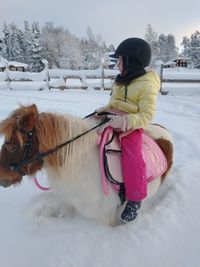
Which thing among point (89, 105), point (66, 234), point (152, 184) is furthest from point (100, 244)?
point (89, 105)

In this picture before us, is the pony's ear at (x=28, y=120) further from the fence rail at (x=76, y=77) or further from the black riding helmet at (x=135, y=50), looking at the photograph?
the fence rail at (x=76, y=77)

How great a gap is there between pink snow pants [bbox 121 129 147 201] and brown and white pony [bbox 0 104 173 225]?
0.15m

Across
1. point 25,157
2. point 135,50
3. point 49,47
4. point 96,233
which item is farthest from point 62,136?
point 49,47

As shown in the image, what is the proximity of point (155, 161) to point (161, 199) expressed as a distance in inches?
18.7

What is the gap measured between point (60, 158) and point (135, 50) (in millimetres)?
1035

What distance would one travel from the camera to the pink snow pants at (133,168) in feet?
7.29

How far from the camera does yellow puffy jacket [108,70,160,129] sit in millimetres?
2184

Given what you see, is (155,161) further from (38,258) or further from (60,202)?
(38,258)

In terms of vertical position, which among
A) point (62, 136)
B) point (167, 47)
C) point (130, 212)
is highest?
point (167, 47)

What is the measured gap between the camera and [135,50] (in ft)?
7.44

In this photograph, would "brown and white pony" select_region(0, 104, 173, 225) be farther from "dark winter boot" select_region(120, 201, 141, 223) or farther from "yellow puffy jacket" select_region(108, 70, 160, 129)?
"yellow puffy jacket" select_region(108, 70, 160, 129)

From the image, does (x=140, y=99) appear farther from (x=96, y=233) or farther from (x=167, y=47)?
(x=167, y=47)

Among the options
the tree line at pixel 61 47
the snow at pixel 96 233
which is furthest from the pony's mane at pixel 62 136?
the tree line at pixel 61 47

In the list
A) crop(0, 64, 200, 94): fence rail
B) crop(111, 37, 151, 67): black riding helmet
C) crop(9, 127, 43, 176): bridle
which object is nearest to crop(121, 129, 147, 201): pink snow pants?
crop(111, 37, 151, 67): black riding helmet
